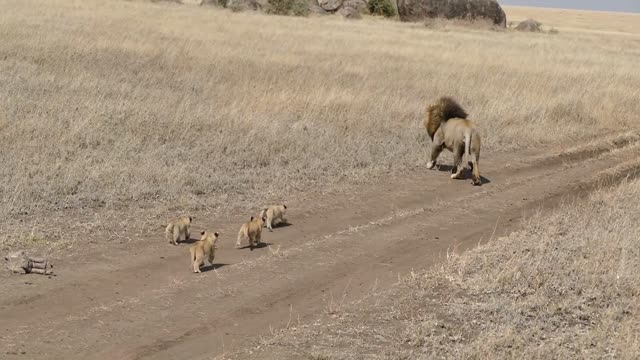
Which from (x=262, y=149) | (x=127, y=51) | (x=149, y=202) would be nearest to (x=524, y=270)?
(x=149, y=202)

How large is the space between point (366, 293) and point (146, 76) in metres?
13.3

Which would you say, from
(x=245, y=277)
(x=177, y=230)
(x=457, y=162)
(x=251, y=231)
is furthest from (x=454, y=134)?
(x=245, y=277)

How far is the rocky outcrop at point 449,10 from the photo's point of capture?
56.1m

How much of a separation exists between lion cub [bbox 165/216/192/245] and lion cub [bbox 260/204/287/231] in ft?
3.40

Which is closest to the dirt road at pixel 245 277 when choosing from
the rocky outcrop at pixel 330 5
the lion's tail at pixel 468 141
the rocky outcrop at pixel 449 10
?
the lion's tail at pixel 468 141

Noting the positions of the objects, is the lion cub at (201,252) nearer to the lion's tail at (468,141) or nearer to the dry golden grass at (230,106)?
the dry golden grass at (230,106)

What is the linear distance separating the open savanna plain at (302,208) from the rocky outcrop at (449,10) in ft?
106

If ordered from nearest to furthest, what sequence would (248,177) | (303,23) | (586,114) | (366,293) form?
(366,293), (248,177), (586,114), (303,23)

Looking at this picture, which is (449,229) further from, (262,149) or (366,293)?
(262,149)

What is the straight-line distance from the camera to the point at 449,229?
10.7 m

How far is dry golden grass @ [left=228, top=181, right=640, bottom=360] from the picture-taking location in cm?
661

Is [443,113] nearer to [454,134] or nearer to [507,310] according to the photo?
[454,134]

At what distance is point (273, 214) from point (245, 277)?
1947mm

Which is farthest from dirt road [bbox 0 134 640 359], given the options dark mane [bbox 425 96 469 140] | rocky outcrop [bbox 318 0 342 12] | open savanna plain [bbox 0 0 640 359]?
rocky outcrop [bbox 318 0 342 12]
